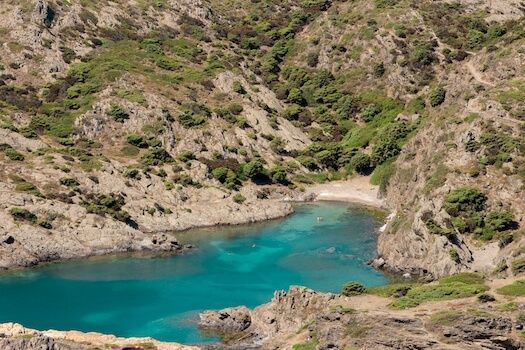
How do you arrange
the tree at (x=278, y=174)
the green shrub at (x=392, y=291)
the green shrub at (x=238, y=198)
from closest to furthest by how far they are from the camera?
the green shrub at (x=392, y=291)
the green shrub at (x=238, y=198)
the tree at (x=278, y=174)

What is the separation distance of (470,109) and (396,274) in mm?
42977

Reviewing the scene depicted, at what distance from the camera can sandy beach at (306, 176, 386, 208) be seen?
490 feet

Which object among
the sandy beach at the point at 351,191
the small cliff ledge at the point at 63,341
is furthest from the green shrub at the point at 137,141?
the small cliff ledge at the point at 63,341

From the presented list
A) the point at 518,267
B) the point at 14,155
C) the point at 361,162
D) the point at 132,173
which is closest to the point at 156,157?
the point at 132,173

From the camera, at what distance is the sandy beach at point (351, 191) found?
14950 cm

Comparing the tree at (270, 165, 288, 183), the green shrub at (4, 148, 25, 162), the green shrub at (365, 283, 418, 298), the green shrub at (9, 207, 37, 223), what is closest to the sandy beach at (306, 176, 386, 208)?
the tree at (270, 165, 288, 183)

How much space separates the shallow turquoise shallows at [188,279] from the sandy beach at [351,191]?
55.5 ft

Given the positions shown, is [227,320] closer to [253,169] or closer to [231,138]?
[253,169]

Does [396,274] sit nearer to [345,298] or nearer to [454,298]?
[345,298]

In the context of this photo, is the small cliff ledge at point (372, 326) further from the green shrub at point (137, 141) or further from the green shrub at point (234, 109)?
the green shrub at point (234, 109)

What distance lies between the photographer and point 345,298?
272ft

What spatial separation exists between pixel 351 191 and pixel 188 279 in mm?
58503

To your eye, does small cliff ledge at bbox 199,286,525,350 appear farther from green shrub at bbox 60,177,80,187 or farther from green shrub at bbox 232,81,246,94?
green shrub at bbox 232,81,246,94

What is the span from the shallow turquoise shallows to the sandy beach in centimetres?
1690
